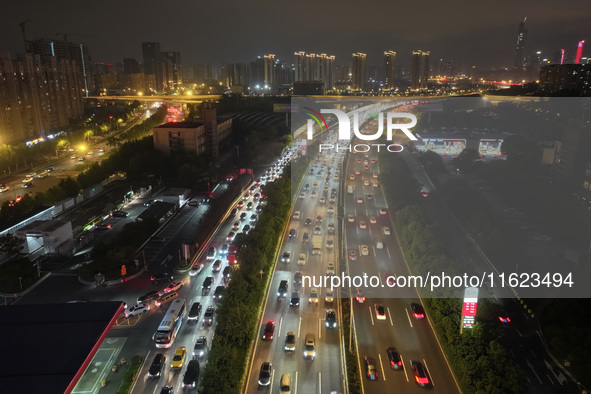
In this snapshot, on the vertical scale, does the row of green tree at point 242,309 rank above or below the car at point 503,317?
above

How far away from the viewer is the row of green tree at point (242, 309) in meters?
3.34

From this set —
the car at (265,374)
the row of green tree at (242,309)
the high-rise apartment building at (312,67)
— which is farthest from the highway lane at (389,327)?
the high-rise apartment building at (312,67)

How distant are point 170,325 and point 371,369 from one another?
199 cm

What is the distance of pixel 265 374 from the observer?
12.0 ft

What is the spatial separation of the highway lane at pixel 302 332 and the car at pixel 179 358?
2.08 ft

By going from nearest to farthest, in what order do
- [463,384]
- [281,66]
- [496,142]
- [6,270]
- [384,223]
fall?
[463,384] < [6,270] < [384,223] < [496,142] < [281,66]

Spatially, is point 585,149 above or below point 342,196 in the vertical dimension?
above

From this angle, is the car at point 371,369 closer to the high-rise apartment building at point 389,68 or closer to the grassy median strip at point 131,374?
the grassy median strip at point 131,374

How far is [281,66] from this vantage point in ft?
94.1

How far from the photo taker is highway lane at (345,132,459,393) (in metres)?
3.75

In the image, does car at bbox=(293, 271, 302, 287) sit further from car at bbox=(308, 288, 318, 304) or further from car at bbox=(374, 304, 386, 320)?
car at bbox=(374, 304, 386, 320)

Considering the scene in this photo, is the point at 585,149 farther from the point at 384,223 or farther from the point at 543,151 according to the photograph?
the point at 384,223

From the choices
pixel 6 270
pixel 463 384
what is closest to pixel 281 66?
pixel 6 270

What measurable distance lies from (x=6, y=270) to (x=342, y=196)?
5.94 m
